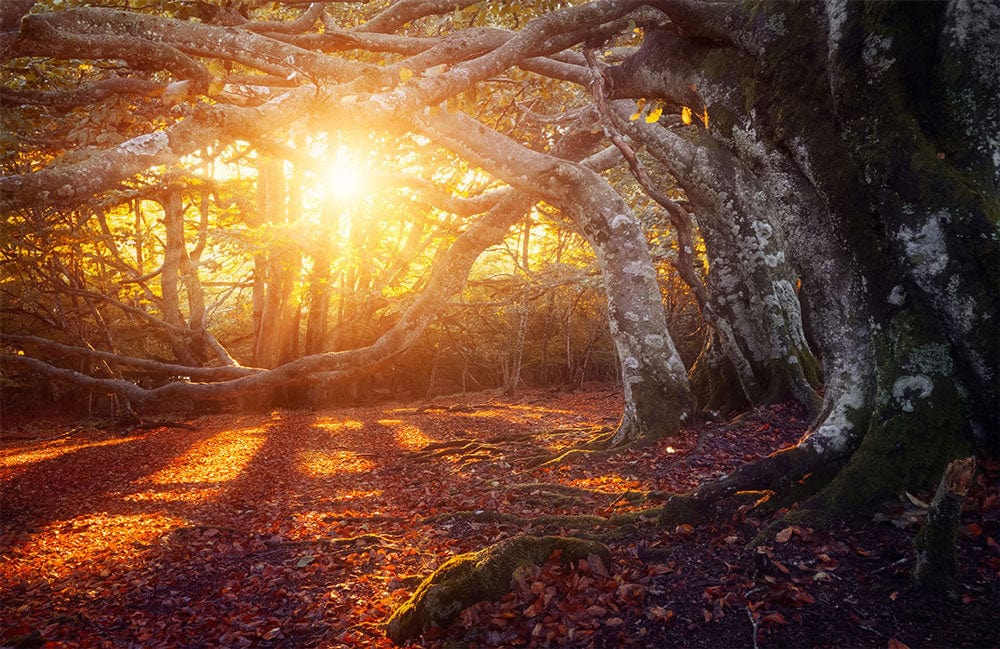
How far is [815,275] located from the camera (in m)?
4.93

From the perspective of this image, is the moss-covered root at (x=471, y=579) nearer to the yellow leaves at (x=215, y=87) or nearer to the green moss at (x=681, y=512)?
the green moss at (x=681, y=512)

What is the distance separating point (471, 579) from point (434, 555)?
5.56ft

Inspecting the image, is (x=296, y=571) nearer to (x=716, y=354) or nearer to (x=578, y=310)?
(x=716, y=354)

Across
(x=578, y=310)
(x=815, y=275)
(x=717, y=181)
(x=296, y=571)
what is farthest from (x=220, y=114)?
(x=578, y=310)

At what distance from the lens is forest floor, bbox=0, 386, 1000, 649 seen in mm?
3256

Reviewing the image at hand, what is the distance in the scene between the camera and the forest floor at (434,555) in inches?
128

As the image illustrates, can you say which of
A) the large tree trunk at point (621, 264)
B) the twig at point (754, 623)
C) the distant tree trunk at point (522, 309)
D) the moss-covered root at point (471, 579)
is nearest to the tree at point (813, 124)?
the moss-covered root at point (471, 579)

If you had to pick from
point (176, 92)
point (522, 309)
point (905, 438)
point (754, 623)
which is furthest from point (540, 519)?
point (522, 309)

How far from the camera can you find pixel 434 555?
559 centimetres

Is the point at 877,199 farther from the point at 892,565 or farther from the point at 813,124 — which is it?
the point at 892,565

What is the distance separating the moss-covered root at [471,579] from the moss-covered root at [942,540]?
201cm

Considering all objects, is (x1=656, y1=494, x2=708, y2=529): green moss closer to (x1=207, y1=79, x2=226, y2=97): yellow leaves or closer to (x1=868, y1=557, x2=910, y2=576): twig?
(x1=868, y1=557, x2=910, y2=576): twig

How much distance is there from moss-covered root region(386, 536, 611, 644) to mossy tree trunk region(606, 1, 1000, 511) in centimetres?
141

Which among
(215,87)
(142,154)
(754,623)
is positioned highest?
(215,87)
